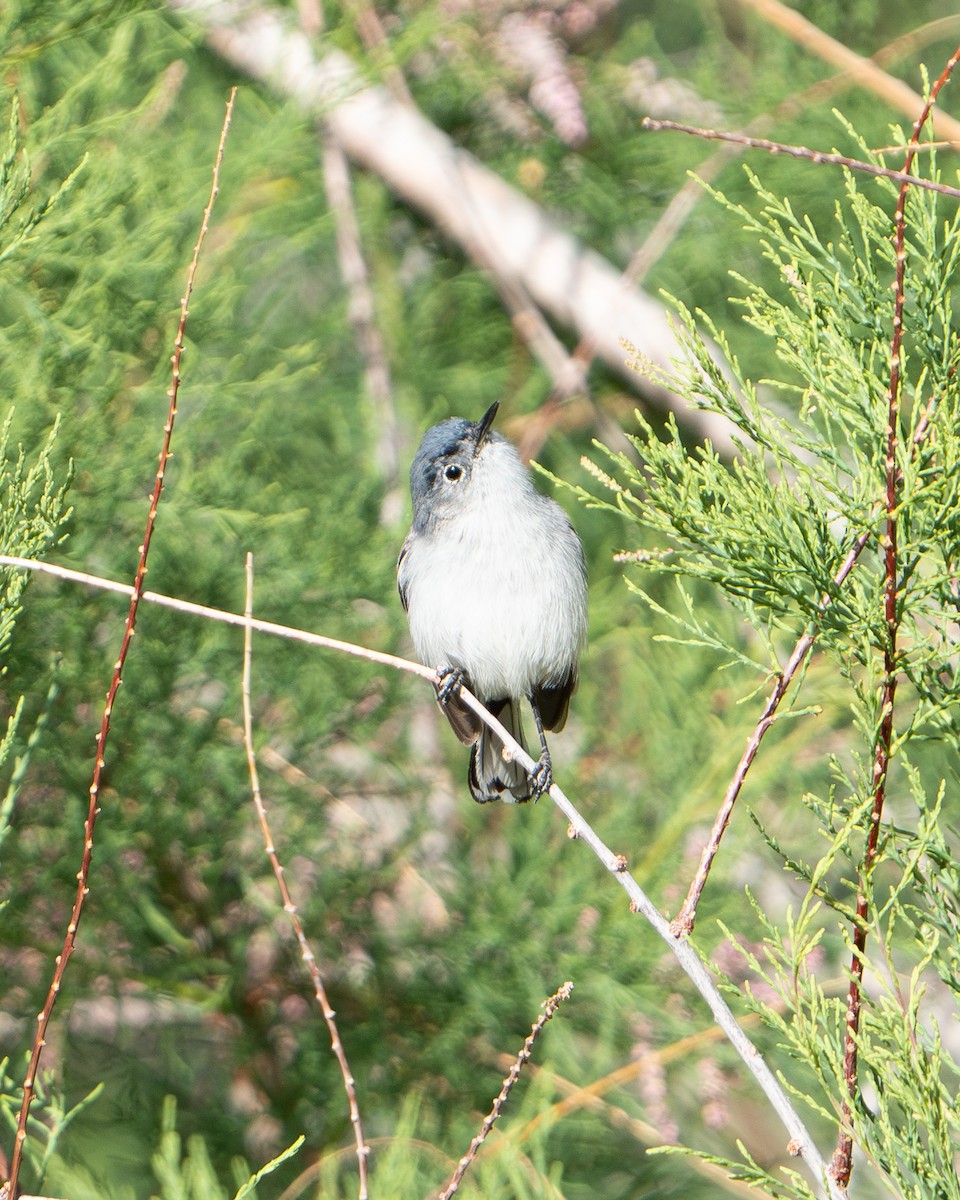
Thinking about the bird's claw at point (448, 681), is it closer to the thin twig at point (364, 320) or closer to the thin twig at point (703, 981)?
the thin twig at point (364, 320)

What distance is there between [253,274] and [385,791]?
5.36 feet

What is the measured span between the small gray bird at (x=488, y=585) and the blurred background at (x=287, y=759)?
1.51 ft

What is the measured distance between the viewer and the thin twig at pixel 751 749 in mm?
1462

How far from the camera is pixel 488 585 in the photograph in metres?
2.87

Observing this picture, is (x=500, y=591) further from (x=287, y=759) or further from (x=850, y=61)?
(x=850, y=61)

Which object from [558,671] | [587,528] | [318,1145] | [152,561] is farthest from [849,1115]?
[587,528]

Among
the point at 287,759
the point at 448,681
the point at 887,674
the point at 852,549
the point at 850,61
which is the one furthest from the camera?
the point at 287,759

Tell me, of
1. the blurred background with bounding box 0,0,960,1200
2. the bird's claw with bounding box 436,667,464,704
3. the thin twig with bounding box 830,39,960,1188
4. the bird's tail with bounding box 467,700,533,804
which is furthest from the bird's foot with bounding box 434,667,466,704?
the thin twig with bounding box 830,39,960,1188

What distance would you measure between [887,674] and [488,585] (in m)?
1.48

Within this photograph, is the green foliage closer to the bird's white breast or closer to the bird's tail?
the bird's white breast

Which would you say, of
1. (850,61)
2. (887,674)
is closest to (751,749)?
(887,674)

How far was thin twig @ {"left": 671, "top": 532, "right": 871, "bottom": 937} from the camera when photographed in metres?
1.46

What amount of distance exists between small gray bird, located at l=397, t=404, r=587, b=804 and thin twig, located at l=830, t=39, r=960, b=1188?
1.29 m

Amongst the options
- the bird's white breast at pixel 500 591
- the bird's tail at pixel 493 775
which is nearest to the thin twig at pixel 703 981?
the bird's white breast at pixel 500 591
